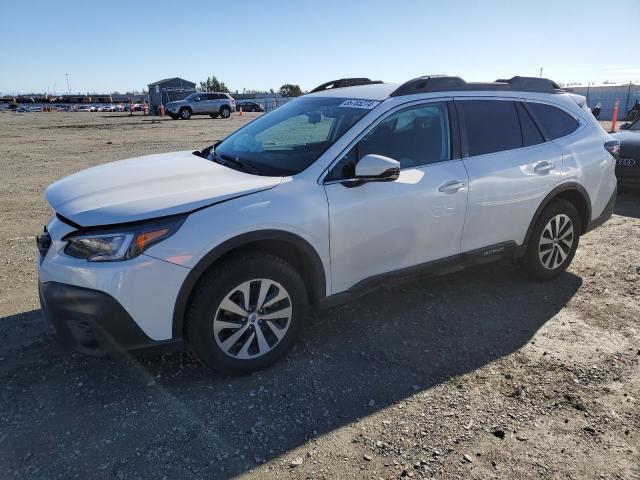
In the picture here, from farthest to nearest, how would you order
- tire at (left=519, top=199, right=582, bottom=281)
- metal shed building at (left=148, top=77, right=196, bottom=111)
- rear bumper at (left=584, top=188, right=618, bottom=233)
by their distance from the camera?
1. metal shed building at (left=148, top=77, right=196, bottom=111)
2. rear bumper at (left=584, top=188, right=618, bottom=233)
3. tire at (left=519, top=199, right=582, bottom=281)

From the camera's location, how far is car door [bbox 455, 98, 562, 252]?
13.0ft

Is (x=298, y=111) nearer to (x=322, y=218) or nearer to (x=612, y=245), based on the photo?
(x=322, y=218)

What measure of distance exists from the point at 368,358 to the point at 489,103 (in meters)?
2.36

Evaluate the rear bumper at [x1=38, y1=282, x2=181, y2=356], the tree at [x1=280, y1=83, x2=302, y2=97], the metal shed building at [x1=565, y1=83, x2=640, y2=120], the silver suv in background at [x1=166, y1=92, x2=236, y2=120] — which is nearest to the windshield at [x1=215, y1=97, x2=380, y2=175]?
the rear bumper at [x1=38, y1=282, x2=181, y2=356]

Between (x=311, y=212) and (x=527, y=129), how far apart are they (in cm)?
237

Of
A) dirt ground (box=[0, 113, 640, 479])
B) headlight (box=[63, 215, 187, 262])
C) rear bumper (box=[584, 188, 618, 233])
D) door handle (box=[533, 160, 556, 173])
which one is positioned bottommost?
dirt ground (box=[0, 113, 640, 479])

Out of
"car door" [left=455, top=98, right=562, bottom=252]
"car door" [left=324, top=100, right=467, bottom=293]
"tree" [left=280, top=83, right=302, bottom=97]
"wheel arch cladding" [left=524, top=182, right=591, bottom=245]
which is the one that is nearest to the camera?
"car door" [left=324, top=100, right=467, bottom=293]

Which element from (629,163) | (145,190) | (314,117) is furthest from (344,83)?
(629,163)

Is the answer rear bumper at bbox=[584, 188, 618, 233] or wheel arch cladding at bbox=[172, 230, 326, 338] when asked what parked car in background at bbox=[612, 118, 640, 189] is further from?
wheel arch cladding at bbox=[172, 230, 326, 338]

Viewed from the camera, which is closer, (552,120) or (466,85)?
(466,85)

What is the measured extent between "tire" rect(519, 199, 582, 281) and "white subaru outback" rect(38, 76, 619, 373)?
1 centimetres

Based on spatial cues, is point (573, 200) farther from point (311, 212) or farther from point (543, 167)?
point (311, 212)

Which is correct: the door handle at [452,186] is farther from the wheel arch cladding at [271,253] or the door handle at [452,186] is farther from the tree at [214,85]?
the tree at [214,85]

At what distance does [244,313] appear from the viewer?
10.1 feet
